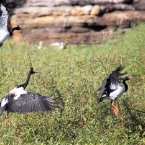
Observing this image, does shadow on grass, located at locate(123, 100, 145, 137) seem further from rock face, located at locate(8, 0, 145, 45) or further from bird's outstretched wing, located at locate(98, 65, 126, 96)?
rock face, located at locate(8, 0, 145, 45)

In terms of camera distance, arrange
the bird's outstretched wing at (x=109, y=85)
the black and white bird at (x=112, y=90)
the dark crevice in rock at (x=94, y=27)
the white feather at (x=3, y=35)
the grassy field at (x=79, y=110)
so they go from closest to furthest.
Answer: the grassy field at (x=79, y=110), the bird's outstretched wing at (x=109, y=85), the black and white bird at (x=112, y=90), the white feather at (x=3, y=35), the dark crevice in rock at (x=94, y=27)

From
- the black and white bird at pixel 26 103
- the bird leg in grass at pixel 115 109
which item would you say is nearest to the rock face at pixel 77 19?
the bird leg in grass at pixel 115 109

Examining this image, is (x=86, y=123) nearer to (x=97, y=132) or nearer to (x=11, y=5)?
Answer: (x=97, y=132)

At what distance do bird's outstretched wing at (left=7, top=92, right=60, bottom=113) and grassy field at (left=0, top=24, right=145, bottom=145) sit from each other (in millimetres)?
265

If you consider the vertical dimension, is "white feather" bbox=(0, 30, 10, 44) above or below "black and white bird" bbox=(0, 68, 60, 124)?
below

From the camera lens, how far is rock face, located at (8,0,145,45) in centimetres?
1606

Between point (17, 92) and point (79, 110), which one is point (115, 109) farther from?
point (17, 92)

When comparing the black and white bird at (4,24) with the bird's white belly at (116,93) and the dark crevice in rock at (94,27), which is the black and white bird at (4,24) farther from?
the dark crevice in rock at (94,27)

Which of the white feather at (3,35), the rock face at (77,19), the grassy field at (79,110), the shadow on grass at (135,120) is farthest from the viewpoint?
the rock face at (77,19)

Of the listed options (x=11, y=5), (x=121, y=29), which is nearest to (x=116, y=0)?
(x=121, y=29)

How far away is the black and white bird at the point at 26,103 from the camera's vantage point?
7.46 metres

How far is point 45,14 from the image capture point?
53.6 feet

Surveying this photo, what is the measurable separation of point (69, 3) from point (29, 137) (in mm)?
9267

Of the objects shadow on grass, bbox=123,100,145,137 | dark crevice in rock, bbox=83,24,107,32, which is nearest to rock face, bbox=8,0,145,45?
dark crevice in rock, bbox=83,24,107,32
